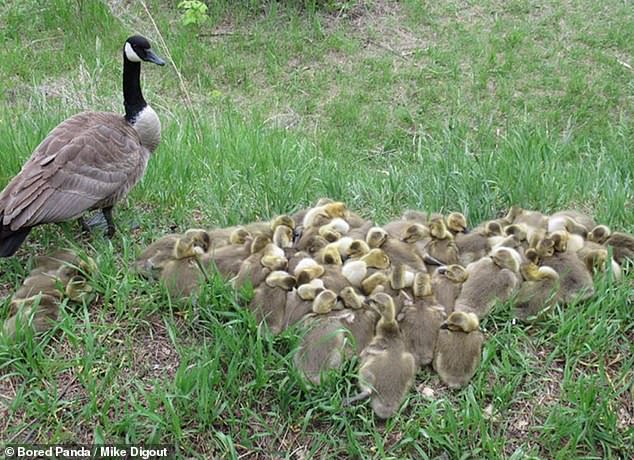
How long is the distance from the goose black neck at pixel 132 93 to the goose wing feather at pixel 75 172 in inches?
7.6

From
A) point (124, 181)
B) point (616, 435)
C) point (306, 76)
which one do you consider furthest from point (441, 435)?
point (306, 76)

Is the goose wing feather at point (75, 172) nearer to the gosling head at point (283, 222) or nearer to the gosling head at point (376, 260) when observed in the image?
the gosling head at point (283, 222)

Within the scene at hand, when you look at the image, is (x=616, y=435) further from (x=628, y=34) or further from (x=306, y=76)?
(x=628, y=34)

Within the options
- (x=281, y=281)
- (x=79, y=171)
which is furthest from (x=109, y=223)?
(x=281, y=281)

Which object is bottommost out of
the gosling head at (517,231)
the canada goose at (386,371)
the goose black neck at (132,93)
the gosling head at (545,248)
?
the canada goose at (386,371)

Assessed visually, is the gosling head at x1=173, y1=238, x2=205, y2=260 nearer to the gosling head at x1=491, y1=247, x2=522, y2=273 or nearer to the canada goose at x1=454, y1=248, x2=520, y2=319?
the canada goose at x1=454, y1=248, x2=520, y2=319

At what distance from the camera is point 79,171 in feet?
12.9

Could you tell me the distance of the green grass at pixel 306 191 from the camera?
2.99 metres

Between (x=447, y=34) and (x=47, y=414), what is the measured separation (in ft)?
27.0

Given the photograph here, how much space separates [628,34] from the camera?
9.49 metres

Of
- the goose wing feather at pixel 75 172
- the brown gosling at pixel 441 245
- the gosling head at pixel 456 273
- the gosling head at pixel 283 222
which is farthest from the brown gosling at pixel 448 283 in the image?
the goose wing feather at pixel 75 172

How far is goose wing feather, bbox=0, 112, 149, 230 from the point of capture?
3.67 meters

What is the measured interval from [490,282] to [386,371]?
0.75 metres

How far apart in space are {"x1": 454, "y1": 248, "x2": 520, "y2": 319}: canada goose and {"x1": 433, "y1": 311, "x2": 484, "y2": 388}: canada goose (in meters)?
0.17
